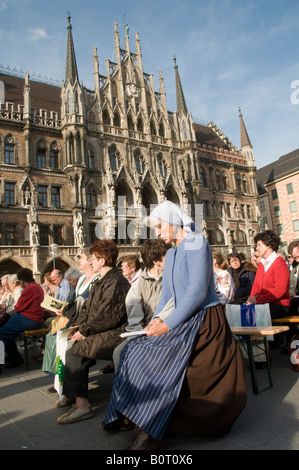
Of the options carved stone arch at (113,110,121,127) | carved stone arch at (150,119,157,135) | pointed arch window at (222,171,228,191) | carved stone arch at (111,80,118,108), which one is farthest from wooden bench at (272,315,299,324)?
pointed arch window at (222,171,228,191)

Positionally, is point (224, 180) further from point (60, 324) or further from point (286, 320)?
point (60, 324)

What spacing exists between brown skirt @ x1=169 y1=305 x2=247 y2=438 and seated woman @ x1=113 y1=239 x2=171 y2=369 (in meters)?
0.86

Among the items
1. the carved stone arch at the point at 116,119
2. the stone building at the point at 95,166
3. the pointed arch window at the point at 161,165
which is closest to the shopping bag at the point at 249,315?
the stone building at the point at 95,166

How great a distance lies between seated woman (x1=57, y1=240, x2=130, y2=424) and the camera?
10.7ft

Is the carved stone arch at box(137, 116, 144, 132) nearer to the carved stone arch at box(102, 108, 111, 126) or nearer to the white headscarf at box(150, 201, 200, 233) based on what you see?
the carved stone arch at box(102, 108, 111, 126)

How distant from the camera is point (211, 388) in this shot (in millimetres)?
2629

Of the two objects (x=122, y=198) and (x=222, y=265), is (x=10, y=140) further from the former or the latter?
(x=222, y=265)

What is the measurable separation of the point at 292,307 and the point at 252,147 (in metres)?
33.8

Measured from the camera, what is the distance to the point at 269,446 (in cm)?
238

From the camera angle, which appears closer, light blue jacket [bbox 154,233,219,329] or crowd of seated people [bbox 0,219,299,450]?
crowd of seated people [bbox 0,219,299,450]

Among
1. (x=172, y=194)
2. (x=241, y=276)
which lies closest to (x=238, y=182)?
(x=172, y=194)

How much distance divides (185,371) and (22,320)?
12.8 ft

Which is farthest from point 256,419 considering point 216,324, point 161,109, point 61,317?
point 161,109

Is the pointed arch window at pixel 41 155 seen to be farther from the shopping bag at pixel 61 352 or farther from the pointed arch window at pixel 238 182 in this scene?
the shopping bag at pixel 61 352
